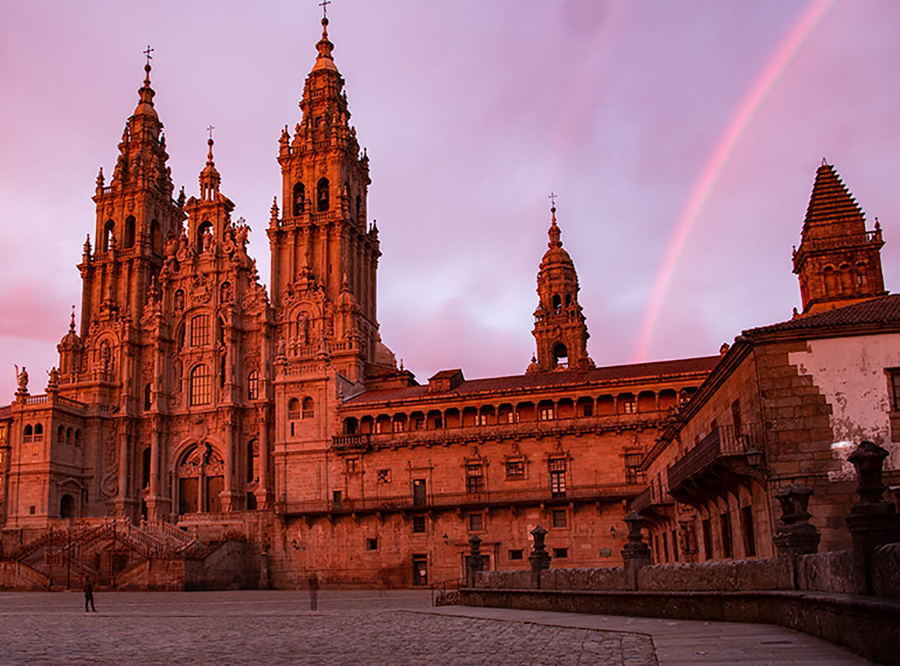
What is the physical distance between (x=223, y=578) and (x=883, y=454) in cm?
5393

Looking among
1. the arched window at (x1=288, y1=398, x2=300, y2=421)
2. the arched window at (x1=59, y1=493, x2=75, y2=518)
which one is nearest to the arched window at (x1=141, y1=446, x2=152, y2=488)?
the arched window at (x1=59, y1=493, x2=75, y2=518)

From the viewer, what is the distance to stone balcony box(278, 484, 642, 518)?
53.8 meters

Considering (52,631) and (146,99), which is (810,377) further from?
(146,99)

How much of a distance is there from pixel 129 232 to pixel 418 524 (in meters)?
44.2

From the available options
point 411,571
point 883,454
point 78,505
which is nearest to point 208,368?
point 78,505

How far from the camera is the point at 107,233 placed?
85.4 metres

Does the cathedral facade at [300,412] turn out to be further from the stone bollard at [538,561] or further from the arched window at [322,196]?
the stone bollard at [538,561]

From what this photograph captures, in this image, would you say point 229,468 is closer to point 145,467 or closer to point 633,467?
point 145,467

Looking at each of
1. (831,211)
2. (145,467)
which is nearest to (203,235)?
(145,467)

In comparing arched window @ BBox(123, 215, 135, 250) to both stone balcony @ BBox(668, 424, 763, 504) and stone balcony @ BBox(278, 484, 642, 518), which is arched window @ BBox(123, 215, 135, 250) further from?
stone balcony @ BBox(668, 424, 763, 504)

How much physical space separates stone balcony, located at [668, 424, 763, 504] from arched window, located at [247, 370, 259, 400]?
4767 cm

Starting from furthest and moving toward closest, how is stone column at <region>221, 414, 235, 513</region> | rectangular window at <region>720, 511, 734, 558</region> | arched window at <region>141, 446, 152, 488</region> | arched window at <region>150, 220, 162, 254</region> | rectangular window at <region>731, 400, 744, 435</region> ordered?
arched window at <region>150, 220, 162, 254</region> → arched window at <region>141, 446, 152, 488</region> → stone column at <region>221, 414, 235, 513</region> → rectangular window at <region>720, 511, 734, 558</region> → rectangular window at <region>731, 400, 744, 435</region>

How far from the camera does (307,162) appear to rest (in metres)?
78.2

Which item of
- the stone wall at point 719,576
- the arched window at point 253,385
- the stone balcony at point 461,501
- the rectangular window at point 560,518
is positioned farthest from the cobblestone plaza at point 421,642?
the arched window at point 253,385
